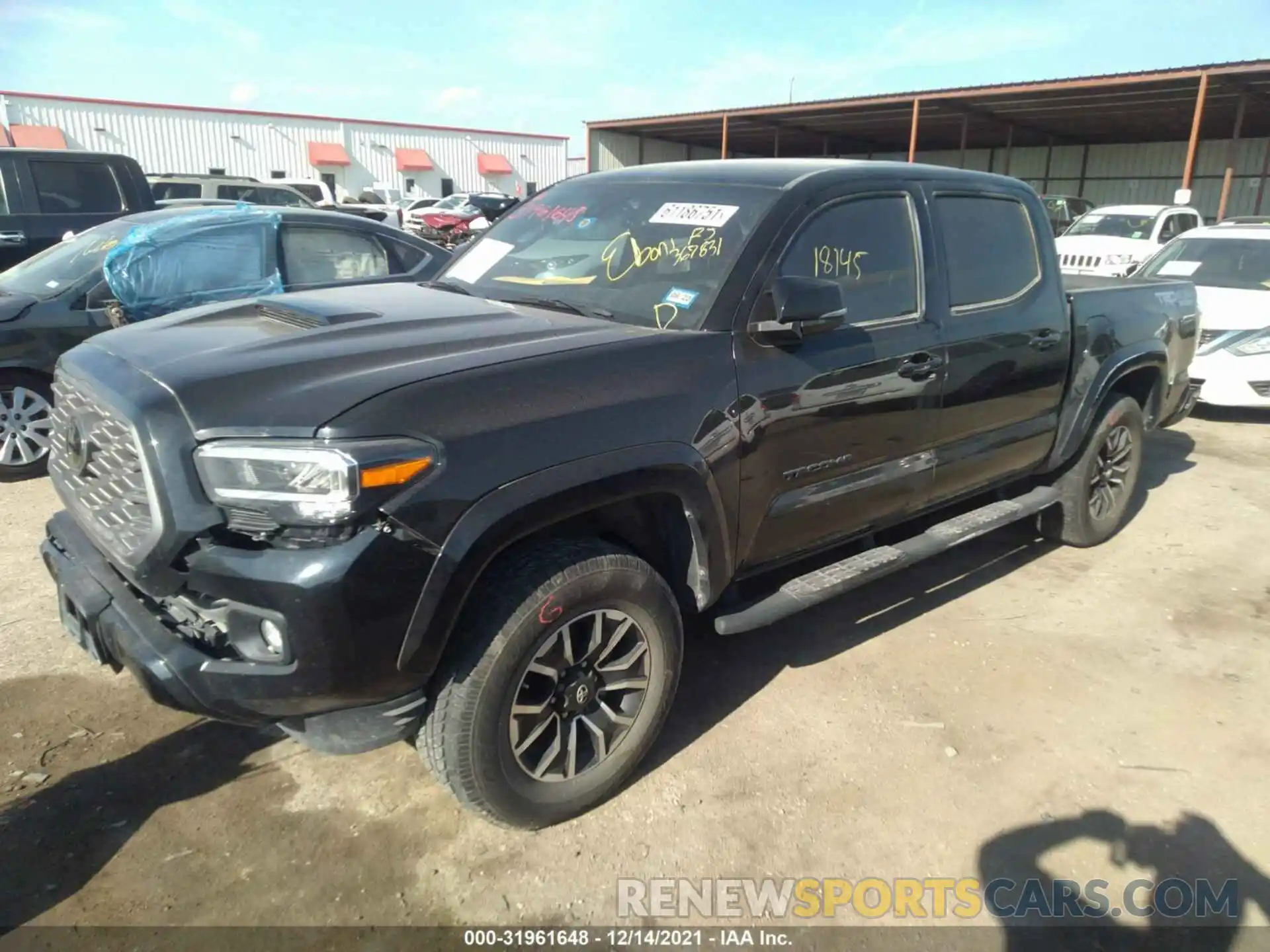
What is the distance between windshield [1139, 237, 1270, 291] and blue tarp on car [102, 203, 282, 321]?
Answer: 8072 mm

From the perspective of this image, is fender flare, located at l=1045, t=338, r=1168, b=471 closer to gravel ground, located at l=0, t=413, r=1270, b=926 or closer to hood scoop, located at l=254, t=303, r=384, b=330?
gravel ground, located at l=0, t=413, r=1270, b=926

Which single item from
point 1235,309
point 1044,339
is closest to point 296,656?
point 1044,339

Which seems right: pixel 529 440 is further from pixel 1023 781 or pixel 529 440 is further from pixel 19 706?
pixel 19 706

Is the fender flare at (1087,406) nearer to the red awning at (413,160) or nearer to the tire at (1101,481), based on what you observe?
the tire at (1101,481)

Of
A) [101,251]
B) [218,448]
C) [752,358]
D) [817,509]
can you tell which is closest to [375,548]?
[218,448]

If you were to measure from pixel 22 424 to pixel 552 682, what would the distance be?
4991 millimetres

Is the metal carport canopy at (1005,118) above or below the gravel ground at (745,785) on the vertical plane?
above

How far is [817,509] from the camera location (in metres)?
3.31

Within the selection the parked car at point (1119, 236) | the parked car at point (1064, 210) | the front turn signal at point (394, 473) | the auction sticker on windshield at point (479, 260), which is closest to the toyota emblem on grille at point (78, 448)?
the front turn signal at point (394, 473)

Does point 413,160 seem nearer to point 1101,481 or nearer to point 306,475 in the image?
point 1101,481

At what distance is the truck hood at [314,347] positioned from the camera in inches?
88.4

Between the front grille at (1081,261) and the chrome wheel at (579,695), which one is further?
the front grille at (1081,261)

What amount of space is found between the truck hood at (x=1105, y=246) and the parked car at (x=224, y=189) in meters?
12.5

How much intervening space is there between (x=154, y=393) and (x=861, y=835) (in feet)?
7.87
